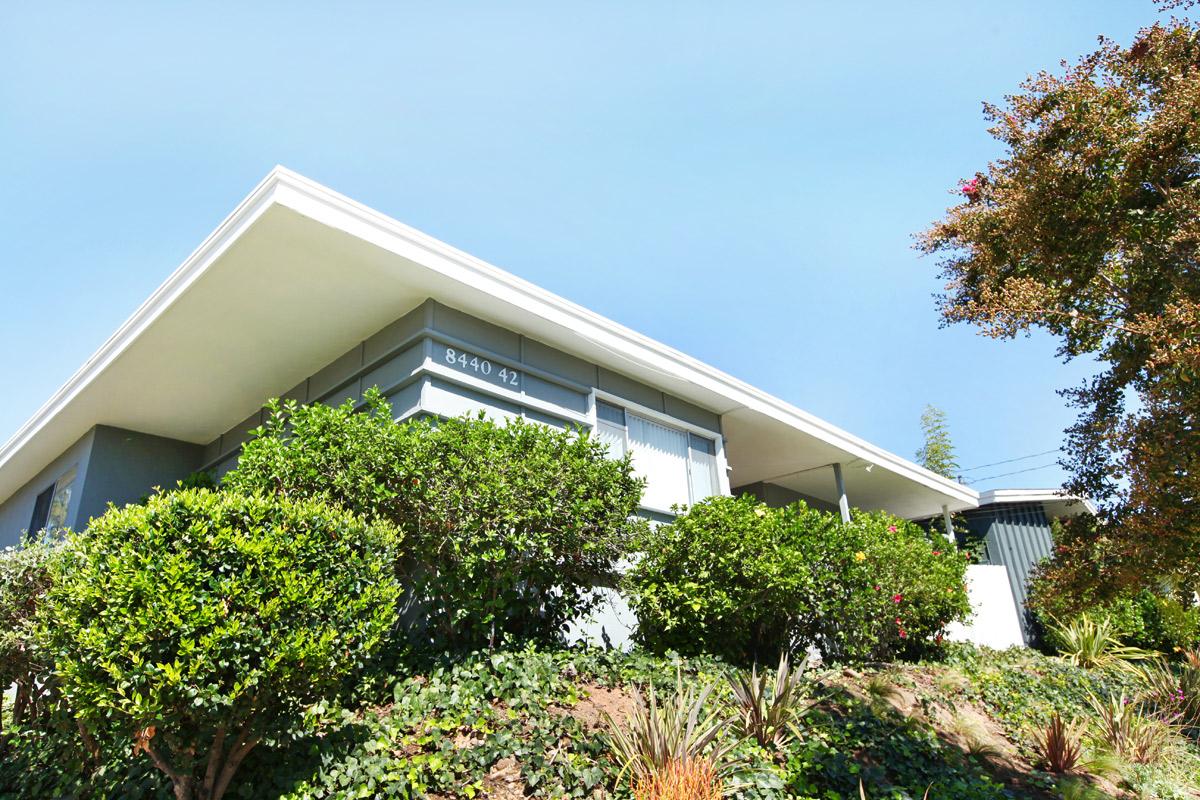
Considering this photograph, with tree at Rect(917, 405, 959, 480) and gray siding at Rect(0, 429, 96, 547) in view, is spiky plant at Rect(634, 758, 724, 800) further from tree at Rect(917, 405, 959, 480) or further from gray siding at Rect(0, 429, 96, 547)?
tree at Rect(917, 405, 959, 480)

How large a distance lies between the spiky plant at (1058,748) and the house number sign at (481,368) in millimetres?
5957

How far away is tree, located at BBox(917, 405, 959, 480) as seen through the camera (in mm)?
35719

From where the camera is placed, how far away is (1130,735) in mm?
7035

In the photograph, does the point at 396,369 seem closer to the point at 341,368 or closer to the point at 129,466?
the point at 341,368

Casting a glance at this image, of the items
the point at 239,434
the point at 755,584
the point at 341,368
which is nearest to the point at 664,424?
the point at 755,584

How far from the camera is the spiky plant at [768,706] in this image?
5418mm

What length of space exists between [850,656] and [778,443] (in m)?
5.21

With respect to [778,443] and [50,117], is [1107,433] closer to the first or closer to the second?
[778,443]

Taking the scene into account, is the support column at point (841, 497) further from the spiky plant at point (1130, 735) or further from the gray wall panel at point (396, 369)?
the gray wall panel at point (396, 369)

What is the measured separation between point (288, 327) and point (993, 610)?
14.2 meters

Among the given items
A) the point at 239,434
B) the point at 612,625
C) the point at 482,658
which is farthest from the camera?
the point at 239,434

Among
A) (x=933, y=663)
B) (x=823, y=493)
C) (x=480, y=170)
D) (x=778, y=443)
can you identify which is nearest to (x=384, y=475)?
(x=480, y=170)

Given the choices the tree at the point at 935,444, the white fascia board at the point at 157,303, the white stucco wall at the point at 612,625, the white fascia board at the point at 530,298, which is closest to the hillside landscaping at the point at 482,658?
the white stucco wall at the point at 612,625

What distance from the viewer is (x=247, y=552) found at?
4.17 metres
